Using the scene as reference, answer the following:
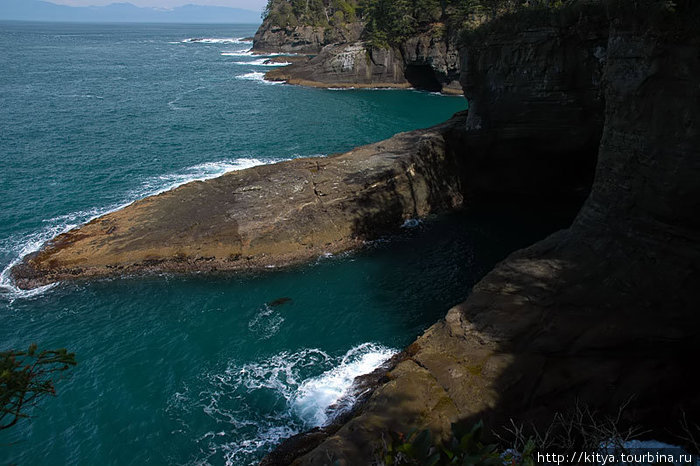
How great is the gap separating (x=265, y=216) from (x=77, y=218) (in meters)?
14.2

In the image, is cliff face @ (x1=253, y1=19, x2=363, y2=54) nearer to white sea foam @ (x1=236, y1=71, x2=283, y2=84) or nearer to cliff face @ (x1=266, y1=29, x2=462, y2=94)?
white sea foam @ (x1=236, y1=71, x2=283, y2=84)

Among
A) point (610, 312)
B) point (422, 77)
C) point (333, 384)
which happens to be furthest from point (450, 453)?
point (422, 77)

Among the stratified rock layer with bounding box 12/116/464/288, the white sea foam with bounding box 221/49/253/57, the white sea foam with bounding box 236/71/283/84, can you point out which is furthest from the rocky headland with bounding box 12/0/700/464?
the white sea foam with bounding box 221/49/253/57

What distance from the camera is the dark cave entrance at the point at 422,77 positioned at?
80750mm

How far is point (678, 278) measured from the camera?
16.8 m

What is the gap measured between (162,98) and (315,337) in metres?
60.8

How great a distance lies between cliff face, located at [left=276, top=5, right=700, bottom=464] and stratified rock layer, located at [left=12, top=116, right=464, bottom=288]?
14030 mm

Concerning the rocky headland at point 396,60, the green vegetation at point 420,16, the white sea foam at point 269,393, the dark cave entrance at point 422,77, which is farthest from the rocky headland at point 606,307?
the dark cave entrance at point 422,77

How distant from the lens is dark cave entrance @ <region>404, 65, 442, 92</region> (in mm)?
80750

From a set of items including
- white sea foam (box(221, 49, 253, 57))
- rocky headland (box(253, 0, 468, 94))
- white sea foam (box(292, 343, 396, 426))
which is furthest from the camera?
white sea foam (box(221, 49, 253, 57))

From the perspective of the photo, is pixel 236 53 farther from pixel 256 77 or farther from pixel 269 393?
pixel 269 393

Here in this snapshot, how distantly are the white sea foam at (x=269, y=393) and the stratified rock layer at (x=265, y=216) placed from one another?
9.44m

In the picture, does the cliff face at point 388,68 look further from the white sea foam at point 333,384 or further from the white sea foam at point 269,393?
the white sea foam at point 269,393

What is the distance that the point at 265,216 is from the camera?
1236 inches
